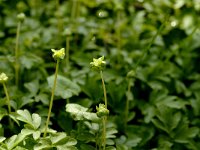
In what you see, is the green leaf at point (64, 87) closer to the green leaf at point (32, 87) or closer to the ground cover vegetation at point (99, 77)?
the ground cover vegetation at point (99, 77)

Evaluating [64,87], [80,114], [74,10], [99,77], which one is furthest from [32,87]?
[74,10]

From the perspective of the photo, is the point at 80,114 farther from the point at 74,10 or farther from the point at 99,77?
the point at 74,10

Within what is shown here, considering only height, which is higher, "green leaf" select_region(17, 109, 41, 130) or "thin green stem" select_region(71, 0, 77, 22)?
"thin green stem" select_region(71, 0, 77, 22)

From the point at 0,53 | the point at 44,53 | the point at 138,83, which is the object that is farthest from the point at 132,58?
the point at 0,53

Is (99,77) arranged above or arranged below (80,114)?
above

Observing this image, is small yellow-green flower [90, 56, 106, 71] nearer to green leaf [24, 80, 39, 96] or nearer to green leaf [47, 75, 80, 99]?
green leaf [47, 75, 80, 99]

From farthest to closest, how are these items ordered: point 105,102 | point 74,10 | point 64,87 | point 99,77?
point 74,10 < point 99,77 < point 64,87 < point 105,102

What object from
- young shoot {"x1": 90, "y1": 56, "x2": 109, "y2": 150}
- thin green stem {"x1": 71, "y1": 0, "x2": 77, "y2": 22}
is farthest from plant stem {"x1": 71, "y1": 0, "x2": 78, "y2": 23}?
young shoot {"x1": 90, "y1": 56, "x2": 109, "y2": 150}
